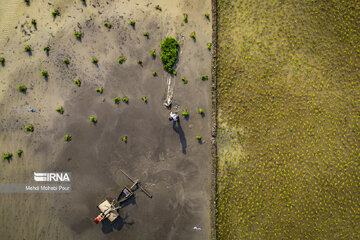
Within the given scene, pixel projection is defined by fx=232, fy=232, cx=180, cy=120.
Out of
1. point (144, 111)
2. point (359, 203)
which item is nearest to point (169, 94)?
point (144, 111)

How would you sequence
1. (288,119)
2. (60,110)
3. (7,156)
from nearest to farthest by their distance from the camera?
(7,156) → (60,110) → (288,119)

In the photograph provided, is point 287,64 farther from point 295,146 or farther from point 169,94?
point 169,94

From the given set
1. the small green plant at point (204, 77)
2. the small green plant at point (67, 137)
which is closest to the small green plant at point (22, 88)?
the small green plant at point (67, 137)

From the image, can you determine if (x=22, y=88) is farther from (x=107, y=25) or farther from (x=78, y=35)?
(x=107, y=25)

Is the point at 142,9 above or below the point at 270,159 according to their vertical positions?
above

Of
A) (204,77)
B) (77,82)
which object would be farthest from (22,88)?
(204,77)

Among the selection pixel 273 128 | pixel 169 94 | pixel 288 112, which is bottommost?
pixel 273 128

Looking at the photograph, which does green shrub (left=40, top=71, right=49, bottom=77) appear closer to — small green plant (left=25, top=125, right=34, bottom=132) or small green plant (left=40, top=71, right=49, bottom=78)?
small green plant (left=40, top=71, right=49, bottom=78)
